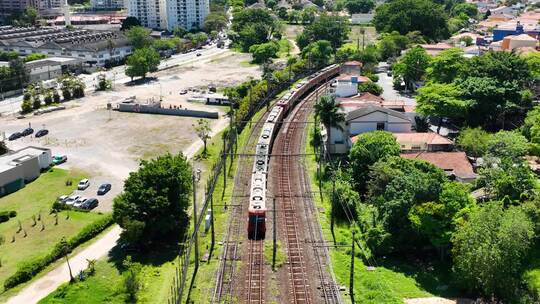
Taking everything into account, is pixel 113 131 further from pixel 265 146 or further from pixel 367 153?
pixel 367 153

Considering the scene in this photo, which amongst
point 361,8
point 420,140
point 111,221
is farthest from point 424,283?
point 361,8

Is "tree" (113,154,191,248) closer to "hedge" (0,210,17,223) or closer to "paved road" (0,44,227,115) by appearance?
"hedge" (0,210,17,223)

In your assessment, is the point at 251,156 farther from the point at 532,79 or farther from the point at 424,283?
the point at 532,79

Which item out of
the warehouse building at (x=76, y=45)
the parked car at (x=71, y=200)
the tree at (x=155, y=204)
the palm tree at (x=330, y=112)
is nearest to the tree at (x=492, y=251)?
the tree at (x=155, y=204)

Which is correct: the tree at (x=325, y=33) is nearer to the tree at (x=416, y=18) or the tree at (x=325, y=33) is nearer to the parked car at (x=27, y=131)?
the tree at (x=416, y=18)

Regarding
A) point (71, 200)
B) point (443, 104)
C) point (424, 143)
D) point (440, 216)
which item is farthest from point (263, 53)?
point (440, 216)
